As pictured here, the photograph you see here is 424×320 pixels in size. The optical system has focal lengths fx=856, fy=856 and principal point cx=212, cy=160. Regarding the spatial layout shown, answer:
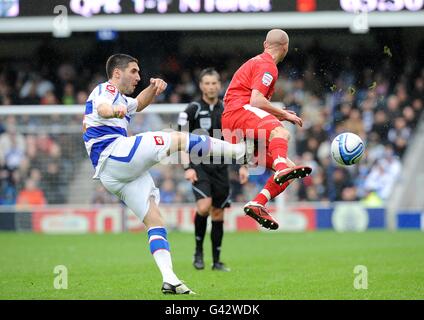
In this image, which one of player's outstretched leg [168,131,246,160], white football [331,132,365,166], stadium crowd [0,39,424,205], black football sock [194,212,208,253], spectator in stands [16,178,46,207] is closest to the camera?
player's outstretched leg [168,131,246,160]

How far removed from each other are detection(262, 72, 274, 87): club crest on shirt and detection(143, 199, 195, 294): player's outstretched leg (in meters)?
1.58

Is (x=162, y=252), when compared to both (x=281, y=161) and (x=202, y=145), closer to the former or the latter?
(x=202, y=145)

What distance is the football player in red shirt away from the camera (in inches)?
319

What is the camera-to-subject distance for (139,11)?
1653 cm

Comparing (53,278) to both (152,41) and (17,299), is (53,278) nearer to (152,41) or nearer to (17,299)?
(17,299)

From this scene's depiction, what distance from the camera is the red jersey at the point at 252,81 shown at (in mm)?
8281

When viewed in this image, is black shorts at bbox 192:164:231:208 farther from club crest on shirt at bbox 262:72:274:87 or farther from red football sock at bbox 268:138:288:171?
club crest on shirt at bbox 262:72:274:87

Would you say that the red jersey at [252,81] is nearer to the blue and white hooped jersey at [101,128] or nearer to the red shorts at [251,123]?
the red shorts at [251,123]

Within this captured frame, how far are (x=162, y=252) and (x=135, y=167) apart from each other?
817 millimetres

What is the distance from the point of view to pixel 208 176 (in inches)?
426

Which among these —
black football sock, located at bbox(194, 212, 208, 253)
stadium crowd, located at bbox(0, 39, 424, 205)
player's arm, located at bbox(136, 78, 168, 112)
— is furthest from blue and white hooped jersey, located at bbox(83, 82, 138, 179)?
stadium crowd, located at bbox(0, 39, 424, 205)

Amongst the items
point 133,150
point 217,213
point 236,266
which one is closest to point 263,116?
point 133,150
